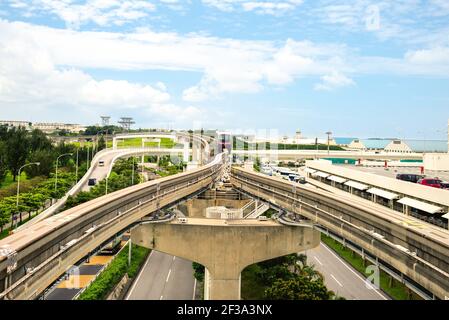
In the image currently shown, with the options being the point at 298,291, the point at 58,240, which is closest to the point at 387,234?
the point at 298,291

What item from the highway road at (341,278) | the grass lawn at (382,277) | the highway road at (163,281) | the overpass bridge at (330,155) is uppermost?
the overpass bridge at (330,155)

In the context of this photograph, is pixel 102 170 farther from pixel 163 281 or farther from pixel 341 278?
pixel 341 278

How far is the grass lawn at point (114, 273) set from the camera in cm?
1835

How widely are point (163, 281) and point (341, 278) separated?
987 cm

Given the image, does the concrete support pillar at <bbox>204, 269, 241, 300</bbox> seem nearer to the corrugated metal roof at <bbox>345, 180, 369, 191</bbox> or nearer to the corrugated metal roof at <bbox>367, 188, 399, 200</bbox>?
the corrugated metal roof at <bbox>367, 188, 399, 200</bbox>

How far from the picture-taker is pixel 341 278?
75.2ft

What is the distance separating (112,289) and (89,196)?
1412cm

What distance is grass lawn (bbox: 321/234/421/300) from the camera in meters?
19.5

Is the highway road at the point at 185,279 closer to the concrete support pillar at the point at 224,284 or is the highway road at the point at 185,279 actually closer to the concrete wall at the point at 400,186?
the concrete support pillar at the point at 224,284

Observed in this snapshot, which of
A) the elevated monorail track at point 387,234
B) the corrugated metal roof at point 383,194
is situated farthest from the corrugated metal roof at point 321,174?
the elevated monorail track at point 387,234

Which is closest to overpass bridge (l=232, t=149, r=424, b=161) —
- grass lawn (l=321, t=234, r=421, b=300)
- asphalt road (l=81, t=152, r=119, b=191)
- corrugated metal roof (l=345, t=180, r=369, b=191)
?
asphalt road (l=81, t=152, r=119, b=191)

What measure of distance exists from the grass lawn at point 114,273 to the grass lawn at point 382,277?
13.2 meters

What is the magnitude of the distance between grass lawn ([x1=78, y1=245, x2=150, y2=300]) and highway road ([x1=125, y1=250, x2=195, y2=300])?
0.55 meters
